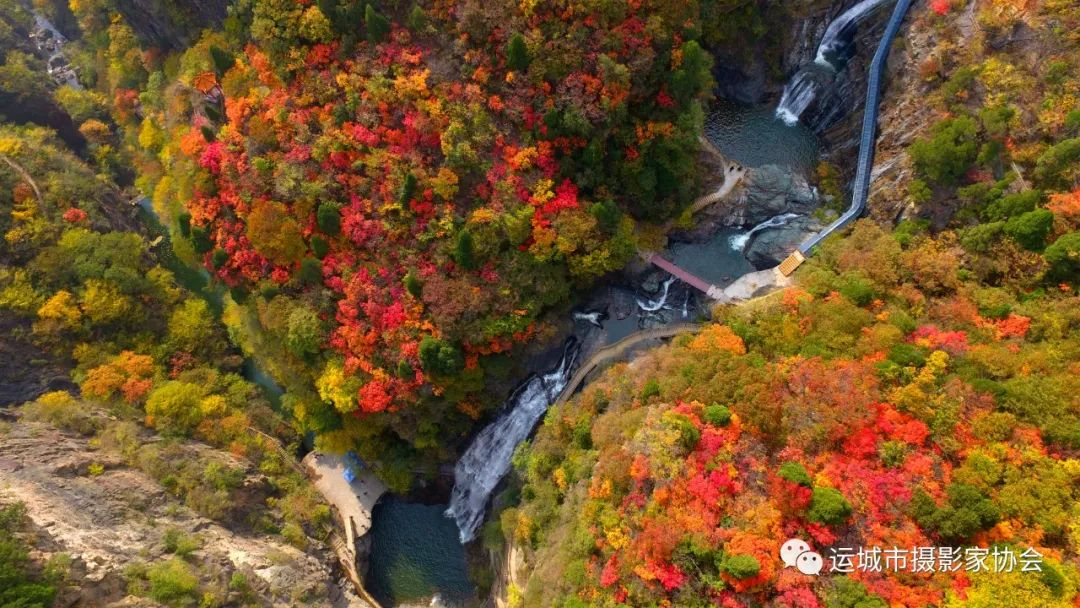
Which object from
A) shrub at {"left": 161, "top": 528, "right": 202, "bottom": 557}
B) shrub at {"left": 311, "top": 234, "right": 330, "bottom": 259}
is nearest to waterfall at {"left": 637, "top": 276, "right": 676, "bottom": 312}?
shrub at {"left": 311, "top": 234, "right": 330, "bottom": 259}

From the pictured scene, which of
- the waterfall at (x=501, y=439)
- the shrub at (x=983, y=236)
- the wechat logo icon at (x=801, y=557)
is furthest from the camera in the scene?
the waterfall at (x=501, y=439)

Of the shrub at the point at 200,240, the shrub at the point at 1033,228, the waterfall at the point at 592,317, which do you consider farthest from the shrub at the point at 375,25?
the shrub at the point at 1033,228

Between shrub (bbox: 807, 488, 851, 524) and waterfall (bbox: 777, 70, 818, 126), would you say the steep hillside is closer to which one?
shrub (bbox: 807, 488, 851, 524)

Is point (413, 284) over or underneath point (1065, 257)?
over

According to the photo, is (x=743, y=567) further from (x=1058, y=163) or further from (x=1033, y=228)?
(x=1058, y=163)

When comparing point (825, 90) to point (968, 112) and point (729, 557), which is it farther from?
point (729, 557)

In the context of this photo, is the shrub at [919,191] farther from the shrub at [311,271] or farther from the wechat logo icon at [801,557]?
the shrub at [311,271]

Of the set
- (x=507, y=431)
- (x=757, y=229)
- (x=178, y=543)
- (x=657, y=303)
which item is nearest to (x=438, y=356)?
(x=507, y=431)
